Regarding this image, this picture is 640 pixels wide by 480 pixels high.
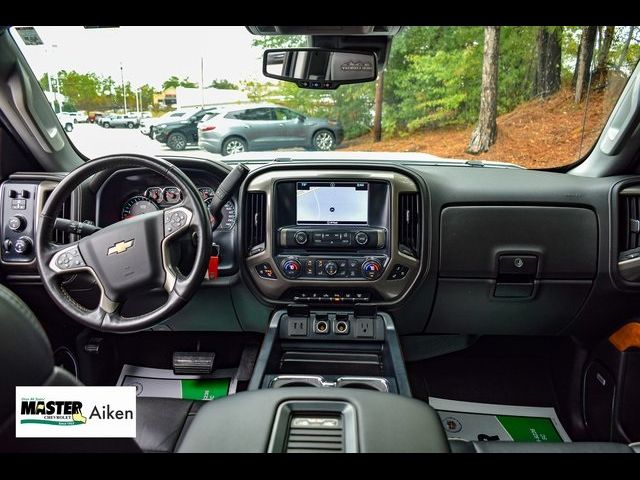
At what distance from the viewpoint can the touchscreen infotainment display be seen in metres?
2.55

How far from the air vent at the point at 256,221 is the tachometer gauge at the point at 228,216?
11cm

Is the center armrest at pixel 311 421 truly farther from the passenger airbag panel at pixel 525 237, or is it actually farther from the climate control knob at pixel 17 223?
the climate control knob at pixel 17 223

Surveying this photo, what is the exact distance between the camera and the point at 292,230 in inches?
101

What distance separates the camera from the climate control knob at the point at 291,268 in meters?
2.57

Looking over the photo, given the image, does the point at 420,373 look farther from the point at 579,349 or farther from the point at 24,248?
the point at 24,248

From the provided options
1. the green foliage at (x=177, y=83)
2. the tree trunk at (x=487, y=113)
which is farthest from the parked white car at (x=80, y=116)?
the tree trunk at (x=487, y=113)

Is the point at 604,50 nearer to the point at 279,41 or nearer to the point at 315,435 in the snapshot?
the point at 279,41

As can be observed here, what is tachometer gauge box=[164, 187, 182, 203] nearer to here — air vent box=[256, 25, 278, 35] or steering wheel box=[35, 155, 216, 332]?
steering wheel box=[35, 155, 216, 332]

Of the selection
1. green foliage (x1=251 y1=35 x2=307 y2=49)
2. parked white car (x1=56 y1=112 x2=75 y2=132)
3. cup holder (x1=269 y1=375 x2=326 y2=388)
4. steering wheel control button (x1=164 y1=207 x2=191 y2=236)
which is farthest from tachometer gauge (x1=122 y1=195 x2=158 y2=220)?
cup holder (x1=269 y1=375 x2=326 y2=388)

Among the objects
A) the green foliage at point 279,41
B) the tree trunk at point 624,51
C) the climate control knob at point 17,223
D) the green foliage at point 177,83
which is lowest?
the climate control knob at point 17,223

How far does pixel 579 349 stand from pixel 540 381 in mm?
318

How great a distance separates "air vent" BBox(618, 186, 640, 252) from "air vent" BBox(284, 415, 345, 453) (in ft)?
6.57

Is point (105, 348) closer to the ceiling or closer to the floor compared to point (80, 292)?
closer to the floor
